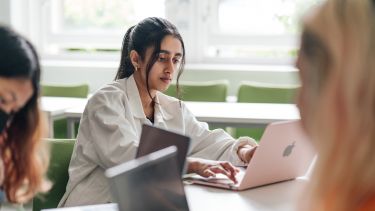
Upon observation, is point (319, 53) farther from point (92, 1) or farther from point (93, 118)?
point (92, 1)

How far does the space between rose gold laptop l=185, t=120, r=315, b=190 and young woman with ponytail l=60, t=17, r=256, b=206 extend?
0.07 meters

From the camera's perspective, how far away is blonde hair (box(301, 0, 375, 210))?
88 cm

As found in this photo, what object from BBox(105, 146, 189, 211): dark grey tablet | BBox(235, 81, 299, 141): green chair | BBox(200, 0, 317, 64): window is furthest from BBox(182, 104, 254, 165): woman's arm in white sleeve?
BBox(200, 0, 317, 64): window

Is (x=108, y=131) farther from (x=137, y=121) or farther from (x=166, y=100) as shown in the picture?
(x=166, y=100)

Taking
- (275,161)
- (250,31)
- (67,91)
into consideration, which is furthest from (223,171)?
(250,31)

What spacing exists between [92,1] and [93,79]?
0.76 m

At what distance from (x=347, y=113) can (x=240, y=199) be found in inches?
46.7

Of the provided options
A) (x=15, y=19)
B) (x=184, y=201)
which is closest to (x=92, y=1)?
(x=15, y=19)

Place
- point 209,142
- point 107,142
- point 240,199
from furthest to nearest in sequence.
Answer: point 209,142
point 107,142
point 240,199

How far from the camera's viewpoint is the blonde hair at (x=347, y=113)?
2.88ft

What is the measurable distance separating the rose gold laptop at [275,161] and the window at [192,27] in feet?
10.0

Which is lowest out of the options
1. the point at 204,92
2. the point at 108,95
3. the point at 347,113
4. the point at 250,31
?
the point at 204,92

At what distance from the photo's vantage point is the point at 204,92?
4.48 metres

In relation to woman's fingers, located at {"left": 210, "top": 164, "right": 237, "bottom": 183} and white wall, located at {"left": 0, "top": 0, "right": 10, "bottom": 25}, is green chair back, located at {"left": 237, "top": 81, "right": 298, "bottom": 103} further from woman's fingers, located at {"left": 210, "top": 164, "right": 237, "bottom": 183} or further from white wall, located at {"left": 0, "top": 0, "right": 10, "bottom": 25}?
white wall, located at {"left": 0, "top": 0, "right": 10, "bottom": 25}
